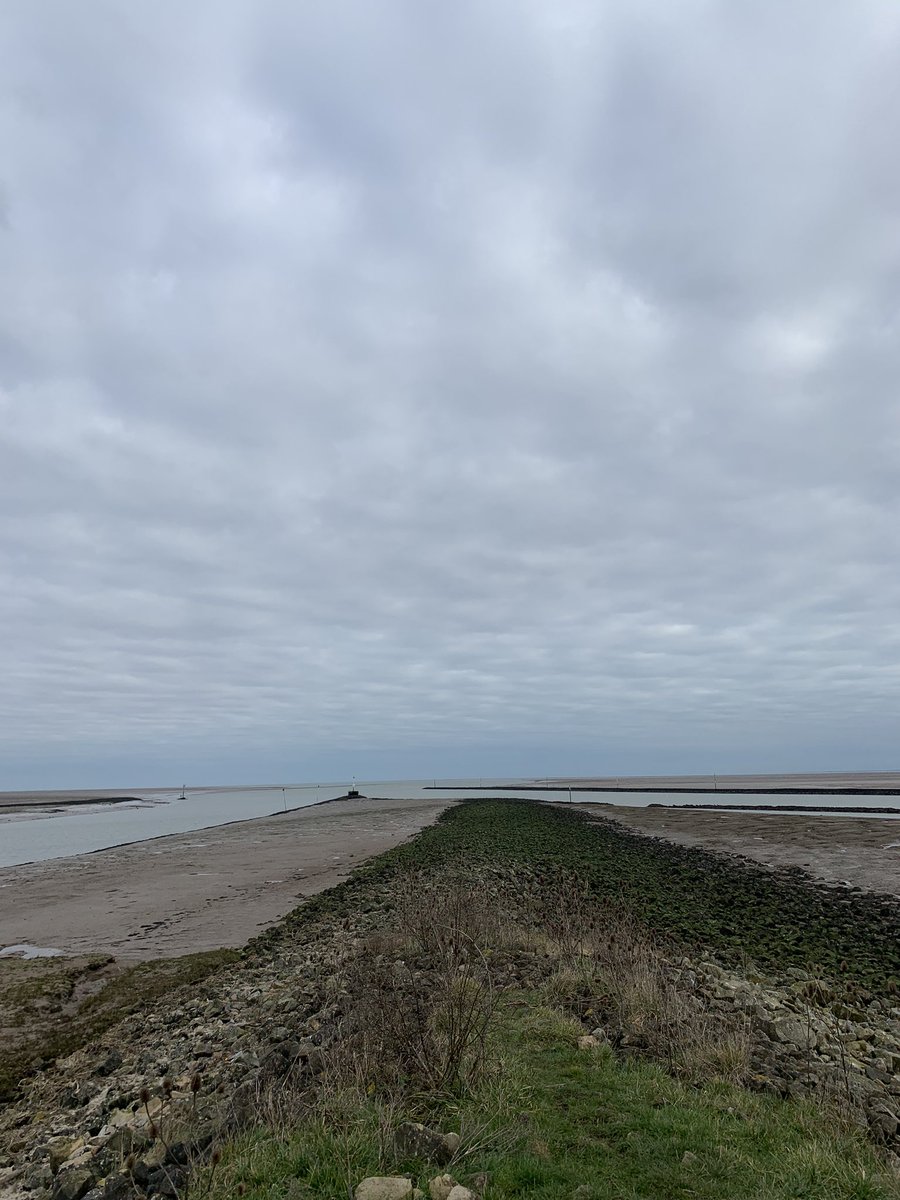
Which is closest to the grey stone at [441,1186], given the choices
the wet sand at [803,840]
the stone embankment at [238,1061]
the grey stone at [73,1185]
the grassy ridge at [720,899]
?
the stone embankment at [238,1061]

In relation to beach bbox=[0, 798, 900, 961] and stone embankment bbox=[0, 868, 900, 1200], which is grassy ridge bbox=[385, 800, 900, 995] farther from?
beach bbox=[0, 798, 900, 961]

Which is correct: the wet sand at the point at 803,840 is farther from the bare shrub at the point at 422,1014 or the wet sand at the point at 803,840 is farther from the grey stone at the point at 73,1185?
the grey stone at the point at 73,1185

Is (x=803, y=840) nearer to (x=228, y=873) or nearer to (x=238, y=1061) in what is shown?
(x=228, y=873)

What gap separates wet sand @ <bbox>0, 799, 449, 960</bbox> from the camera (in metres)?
18.2

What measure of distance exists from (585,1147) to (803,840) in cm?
4031

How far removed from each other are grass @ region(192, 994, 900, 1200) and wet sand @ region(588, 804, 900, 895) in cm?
2054

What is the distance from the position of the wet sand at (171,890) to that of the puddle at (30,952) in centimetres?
31

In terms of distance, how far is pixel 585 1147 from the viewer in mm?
5926

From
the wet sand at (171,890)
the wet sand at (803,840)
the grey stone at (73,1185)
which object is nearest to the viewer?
the grey stone at (73,1185)

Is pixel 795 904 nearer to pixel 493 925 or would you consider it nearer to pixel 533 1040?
pixel 493 925

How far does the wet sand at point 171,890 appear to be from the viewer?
A: 18234mm

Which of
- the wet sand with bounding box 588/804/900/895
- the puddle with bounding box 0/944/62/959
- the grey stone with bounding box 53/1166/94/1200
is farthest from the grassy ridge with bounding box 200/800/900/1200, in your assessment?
the wet sand with bounding box 588/804/900/895

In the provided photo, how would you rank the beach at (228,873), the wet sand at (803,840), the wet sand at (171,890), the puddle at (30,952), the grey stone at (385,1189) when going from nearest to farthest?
the grey stone at (385,1189)
the puddle at (30,952)
the wet sand at (171,890)
the beach at (228,873)
the wet sand at (803,840)

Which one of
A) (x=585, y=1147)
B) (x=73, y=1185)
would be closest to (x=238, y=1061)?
(x=73, y=1185)
